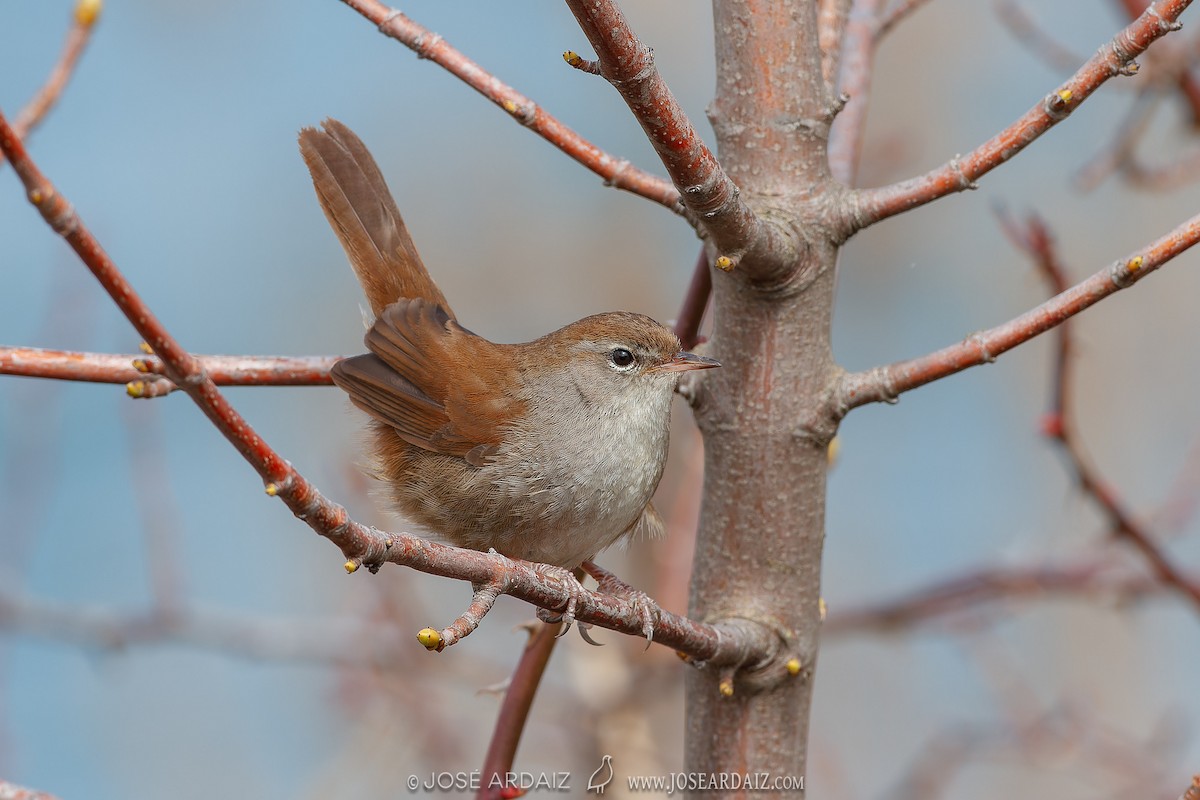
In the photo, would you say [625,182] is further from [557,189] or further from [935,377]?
[557,189]

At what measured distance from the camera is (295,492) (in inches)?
58.7

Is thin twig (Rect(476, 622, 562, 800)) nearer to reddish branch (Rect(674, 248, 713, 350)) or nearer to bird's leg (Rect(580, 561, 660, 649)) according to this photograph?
bird's leg (Rect(580, 561, 660, 649))

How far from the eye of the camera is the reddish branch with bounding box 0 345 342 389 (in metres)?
2.32

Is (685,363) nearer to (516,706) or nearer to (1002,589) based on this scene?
(516,706)

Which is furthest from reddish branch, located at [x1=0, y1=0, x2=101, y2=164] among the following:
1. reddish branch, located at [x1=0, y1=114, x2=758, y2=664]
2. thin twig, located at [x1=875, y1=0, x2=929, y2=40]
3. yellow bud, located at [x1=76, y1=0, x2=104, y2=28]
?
thin twig, located at [x1=875, y1=0, x2=929, y2=40]

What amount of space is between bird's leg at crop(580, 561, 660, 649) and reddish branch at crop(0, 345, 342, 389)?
88cm

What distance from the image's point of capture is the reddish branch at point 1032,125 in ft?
6.73

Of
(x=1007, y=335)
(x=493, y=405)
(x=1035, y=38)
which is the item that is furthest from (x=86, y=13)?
(x=1035, y=38)

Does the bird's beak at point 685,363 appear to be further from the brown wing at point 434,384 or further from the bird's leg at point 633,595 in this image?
the bird's leg at point 633,595

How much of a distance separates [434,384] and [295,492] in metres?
2.06

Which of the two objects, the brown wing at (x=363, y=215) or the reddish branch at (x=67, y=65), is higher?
the brown wing at (x=363, y=215)

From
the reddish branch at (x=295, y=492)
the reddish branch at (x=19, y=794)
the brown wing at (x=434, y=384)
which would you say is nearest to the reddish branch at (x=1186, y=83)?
the brown wing at (x=434, y=384)

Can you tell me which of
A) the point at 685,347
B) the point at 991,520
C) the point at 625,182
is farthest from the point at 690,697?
the point at 991,520

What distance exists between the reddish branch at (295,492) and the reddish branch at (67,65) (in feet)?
4.72
